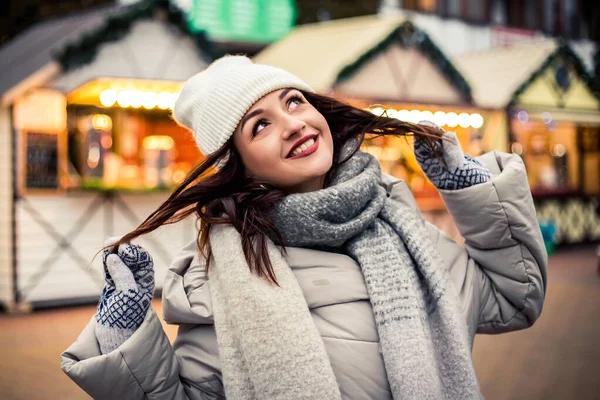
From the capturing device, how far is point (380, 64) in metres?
11.3

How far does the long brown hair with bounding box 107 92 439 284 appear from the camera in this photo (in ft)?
6.33

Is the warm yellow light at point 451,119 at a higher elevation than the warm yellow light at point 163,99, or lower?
lower

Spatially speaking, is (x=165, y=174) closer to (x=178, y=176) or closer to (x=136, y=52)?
(x=178, y=176)

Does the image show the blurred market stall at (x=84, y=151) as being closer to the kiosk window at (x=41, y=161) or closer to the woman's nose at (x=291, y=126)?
the kiosk window at (x=41, y=161)

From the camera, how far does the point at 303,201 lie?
192 centimetres

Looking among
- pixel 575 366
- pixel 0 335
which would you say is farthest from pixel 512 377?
pixel 0 335

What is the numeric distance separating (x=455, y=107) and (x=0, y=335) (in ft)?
26.7

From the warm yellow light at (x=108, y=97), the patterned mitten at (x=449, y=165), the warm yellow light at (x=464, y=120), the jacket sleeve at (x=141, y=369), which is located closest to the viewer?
the jacket sleeve at (x=141, y=369)

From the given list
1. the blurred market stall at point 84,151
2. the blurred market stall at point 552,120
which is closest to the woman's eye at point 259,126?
the blurred market stall at point 84,151

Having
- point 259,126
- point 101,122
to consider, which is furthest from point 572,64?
point 259,126

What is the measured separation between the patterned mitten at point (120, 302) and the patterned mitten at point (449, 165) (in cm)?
89

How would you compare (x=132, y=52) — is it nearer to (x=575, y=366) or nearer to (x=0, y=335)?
(x=0, y=335)

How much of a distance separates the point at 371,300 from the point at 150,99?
7856 millimetres

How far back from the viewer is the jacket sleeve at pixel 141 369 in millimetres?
1748
